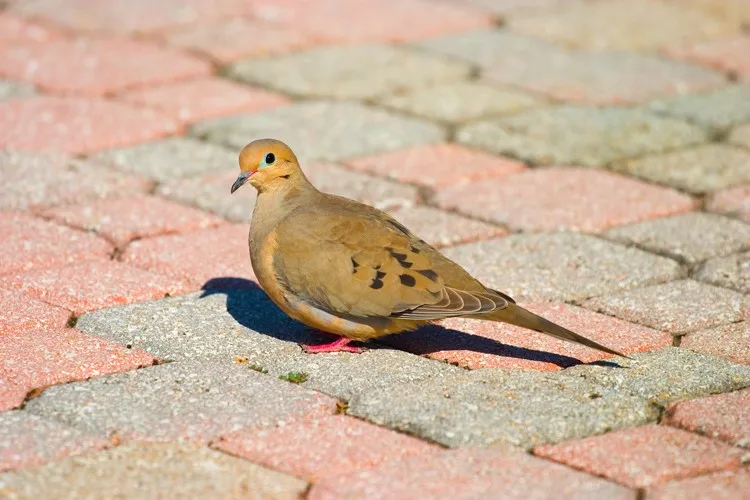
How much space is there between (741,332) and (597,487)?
1168 millimetres

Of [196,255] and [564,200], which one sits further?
[564,200]

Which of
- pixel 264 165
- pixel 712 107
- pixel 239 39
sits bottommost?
pixel 264 165

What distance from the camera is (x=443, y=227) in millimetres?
4637

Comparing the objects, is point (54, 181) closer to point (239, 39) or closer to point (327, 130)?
point (327, 130)

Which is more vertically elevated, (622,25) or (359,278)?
(622,25)

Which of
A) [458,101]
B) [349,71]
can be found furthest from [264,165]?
[349,71]

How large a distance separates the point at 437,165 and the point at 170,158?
3.64ft

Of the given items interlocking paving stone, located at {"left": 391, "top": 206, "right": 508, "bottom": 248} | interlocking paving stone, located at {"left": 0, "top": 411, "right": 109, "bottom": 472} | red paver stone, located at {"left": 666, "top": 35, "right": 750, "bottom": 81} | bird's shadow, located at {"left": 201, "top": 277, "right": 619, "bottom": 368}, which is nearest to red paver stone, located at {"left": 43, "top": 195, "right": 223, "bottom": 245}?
bird's shadow, located at {"left": 201, "top": 277, "right": 619, "bottom": 368}

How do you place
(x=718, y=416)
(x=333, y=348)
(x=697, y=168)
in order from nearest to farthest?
(x=718, y=416) < (x=333, y=348) < (x=697, y=168)

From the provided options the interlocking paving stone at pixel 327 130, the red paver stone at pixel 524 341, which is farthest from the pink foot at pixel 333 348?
the interlocking paving stone at pixel 327 130

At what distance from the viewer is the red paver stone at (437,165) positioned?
5145 millimetres

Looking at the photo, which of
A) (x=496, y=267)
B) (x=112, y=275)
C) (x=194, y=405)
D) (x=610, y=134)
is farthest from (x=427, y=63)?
(x=194, y=405)

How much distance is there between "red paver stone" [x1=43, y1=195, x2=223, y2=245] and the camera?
451 centimetres

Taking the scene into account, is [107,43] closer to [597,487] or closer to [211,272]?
[211,272]
